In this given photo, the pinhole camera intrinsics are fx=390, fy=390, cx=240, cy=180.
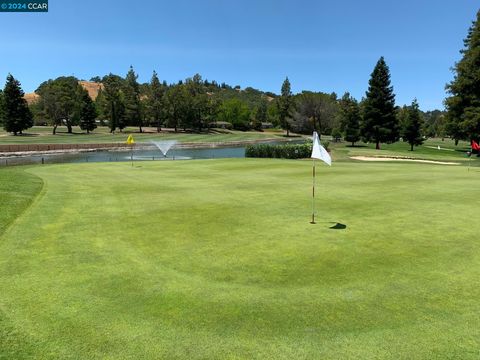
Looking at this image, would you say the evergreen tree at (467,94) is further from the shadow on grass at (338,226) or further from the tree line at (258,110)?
the shadow on grass at (338,226)

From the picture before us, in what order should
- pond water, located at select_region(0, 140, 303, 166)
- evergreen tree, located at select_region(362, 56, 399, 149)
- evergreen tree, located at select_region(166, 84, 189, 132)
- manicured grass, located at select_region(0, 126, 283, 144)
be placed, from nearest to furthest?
1. pond water, located at select_region(0, 140, 303, 166)
2. evergreen tree, located at select_region(362, 56, 399, 149)
3. manicured grass, located at select_region(0, 126, 283, 144)
4. evergreen tree, located at select_region(166, 84, 189, 132)

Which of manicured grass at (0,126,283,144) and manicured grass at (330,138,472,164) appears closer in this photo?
manicured grass at (330,138,472,164)

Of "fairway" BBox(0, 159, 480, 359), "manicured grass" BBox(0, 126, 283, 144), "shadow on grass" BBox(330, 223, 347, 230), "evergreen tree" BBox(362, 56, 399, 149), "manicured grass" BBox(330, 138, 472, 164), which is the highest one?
"evergreen tree" BBox(362, 56, 399, 149)

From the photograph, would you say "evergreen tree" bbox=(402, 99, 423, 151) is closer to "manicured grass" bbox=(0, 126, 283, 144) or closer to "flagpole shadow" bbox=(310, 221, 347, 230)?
"manicured grass" bbox=(0, 126, 283, 144)

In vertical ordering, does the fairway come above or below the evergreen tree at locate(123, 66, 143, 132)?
below

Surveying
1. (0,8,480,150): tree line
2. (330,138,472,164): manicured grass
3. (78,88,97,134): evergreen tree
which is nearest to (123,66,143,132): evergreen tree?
(0,8,480,150): tree line

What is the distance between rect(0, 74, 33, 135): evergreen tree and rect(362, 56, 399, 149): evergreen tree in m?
78.0

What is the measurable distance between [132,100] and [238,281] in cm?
12828

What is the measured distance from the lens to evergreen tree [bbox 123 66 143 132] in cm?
12721

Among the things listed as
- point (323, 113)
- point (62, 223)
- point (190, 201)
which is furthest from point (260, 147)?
point (323, 113)

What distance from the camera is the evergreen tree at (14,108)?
90812 mm

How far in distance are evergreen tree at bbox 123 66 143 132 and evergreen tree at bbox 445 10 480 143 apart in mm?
93965

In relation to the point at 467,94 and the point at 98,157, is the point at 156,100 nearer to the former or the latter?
the point at 98,157

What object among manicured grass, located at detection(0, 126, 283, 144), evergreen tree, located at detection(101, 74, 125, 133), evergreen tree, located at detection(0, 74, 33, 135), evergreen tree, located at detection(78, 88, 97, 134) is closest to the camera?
manicured grass, located at detection(0, 126, 283, 144)
